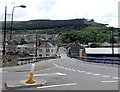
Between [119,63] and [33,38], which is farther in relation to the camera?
[33,38]

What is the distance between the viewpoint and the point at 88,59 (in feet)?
136

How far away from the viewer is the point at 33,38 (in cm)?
18788

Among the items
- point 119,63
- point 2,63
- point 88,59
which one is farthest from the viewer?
point 88,59

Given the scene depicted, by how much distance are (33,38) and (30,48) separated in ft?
153

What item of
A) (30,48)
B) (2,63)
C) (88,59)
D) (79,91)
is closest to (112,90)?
(79,91)

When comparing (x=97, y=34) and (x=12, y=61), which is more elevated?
(x=97, y=34)

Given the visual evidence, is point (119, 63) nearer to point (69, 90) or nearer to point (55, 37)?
point (69, 90)

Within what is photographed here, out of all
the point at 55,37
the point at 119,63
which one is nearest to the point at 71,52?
the point at 55,37

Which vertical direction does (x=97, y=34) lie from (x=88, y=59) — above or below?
above

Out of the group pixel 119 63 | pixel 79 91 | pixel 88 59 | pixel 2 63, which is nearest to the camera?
pixel 79 91

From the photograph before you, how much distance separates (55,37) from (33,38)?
19236mm

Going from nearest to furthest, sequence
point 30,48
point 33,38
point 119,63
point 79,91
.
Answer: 1. point 79,91
2. point 119,63
3. point 30,48
4. point 33,38

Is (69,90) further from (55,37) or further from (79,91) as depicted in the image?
(55,37)

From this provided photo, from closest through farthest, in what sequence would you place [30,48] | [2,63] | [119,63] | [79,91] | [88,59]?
[79,91], [2,63], [119,63], [88,59], [30,48]
